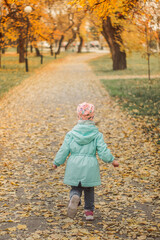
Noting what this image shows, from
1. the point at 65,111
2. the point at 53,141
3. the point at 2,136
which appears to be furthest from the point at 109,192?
the point at 65,111

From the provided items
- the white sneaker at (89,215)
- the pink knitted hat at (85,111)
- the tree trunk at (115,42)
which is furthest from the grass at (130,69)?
the white sneaker at (89,215)

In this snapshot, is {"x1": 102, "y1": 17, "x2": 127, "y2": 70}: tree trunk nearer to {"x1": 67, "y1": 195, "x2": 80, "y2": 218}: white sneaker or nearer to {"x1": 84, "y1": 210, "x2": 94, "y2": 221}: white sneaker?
{"x1": 84, "y1": 210, "x2": 94, "y2": 221}: white sneaker

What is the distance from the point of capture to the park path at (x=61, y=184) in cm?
427

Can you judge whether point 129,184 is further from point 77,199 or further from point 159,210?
point 77,199

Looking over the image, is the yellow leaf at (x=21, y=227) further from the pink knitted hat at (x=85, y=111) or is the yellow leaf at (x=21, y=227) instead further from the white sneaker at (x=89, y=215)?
the pink knitted hat at (x=85, y=111)

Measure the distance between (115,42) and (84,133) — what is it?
22777 millimetres

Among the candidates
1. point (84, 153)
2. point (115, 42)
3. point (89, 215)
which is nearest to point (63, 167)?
point (89, 215)

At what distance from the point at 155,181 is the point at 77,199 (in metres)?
2.14

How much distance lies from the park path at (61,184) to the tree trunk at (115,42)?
45.8 feet

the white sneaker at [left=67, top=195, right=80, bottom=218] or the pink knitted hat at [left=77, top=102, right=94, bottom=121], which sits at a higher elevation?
the pink knitted hat at [left=77, top=102, right=94, bottom=121]

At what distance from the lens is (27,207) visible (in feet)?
16.0

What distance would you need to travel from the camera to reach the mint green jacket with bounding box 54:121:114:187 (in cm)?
430

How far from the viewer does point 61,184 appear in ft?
19.2

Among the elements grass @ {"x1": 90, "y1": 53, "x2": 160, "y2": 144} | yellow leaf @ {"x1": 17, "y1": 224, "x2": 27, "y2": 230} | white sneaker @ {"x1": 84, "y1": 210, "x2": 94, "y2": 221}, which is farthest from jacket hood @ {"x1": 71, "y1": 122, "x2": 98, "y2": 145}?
grass @ {"x1": 90, "y1": 53, "x2": 160, "y2": 144}
